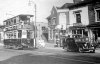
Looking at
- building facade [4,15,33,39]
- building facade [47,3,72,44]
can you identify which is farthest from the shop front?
building facade [4,15,33,39]

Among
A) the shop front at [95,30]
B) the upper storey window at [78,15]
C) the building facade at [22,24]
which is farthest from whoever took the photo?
the building facade at [22,24]

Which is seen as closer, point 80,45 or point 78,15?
point 80,45

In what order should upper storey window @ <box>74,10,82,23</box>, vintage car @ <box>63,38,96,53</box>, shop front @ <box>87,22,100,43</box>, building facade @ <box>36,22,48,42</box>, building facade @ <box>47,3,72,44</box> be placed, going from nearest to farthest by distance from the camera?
1. vintage car @ <box>63,38,96,53</box>
2. shop front @ <box>87,22,100,43</box>
3. upper storey window @ <box>74,10,82,23</box>
4. building facade @ <box>47,3,72,44</box>
5. building facade @ <box>36,22,48,42</box>

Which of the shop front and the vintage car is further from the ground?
the shop front

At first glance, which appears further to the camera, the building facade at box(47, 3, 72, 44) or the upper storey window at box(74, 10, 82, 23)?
the building facade at box(47, 3, 72, 44)

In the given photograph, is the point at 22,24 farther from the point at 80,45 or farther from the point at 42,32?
the point at 80,45

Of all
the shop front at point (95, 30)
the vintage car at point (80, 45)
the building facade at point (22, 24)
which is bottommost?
the vintage car at point (80, 45)

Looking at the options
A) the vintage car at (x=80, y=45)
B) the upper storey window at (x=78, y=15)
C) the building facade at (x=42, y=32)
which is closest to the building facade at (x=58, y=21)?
the upper storey window at (x=78, y=15)

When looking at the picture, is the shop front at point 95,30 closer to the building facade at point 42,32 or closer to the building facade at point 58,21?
the building facade at point 58,21

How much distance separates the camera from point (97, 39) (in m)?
29.9


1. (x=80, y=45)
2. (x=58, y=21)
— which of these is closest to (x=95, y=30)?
(x=80, y=45)

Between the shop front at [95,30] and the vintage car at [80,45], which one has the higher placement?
the shop front at [95,30]

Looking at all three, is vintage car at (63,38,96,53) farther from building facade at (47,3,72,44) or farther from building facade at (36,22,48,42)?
building facade at (36,22,48,42)

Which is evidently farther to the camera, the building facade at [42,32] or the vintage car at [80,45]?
the building facade at [42,32]
